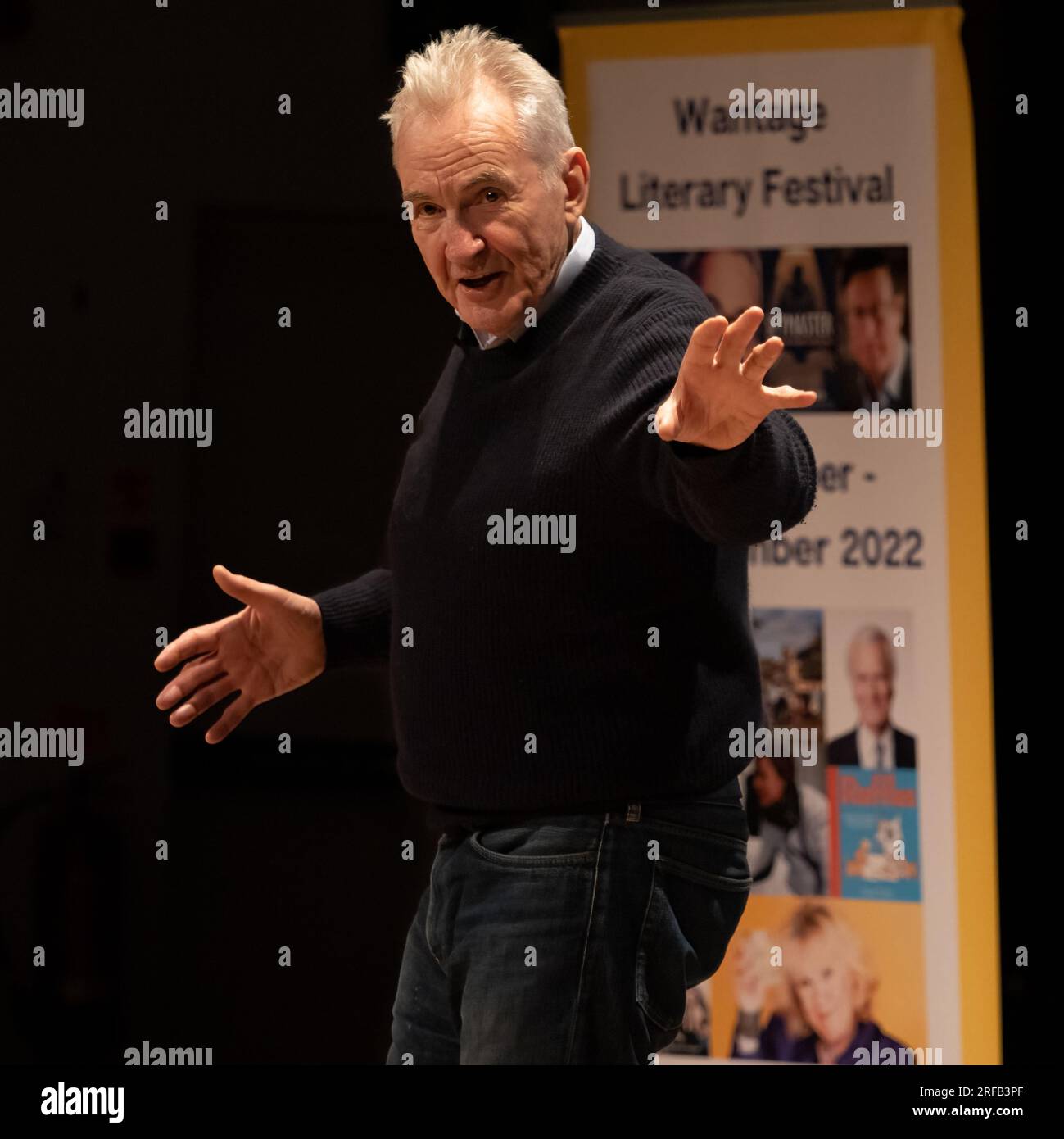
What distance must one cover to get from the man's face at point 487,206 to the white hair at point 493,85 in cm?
1

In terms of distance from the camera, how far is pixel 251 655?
1.78 meters

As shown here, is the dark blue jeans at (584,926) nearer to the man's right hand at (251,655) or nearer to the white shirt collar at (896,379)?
the man's right hand at (251,655)

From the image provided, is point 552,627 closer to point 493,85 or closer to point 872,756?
point 493,85

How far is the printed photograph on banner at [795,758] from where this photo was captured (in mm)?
2436

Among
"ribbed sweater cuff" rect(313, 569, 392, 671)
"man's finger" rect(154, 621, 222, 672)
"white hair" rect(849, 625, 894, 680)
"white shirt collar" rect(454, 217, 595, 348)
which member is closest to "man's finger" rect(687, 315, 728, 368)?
"white shirt collar" rect(454, 217, 595, 348)

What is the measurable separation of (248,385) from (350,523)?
0.30 meters

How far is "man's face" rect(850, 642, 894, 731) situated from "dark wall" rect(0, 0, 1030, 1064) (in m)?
0.21

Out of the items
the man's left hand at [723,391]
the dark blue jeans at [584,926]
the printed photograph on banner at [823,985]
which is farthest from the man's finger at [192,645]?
the printed photograph on banner at [823,985]

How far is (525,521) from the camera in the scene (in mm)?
1388

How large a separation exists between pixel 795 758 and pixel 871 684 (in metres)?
0.19

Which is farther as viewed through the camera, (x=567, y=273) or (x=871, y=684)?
(x=871, y=684)

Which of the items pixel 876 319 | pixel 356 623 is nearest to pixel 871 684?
pixel 876 319
